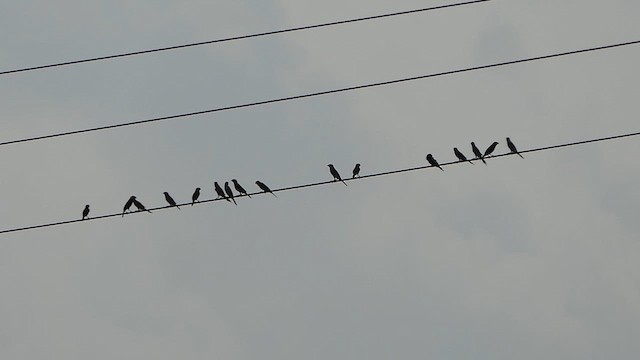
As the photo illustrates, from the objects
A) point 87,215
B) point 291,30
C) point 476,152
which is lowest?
point 291,30

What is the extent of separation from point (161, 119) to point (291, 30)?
2.20 meters

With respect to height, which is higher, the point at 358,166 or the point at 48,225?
the point at 358,166

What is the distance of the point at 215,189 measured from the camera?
3581cm

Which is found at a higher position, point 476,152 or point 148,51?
point 476,152

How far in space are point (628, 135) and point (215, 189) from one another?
43.6 ft

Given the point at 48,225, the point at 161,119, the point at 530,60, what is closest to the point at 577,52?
the point at 530,60

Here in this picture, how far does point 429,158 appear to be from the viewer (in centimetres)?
3581

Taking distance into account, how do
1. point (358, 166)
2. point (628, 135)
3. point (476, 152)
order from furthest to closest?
point (358, 166) → point (476, 152) → point (628, 135)

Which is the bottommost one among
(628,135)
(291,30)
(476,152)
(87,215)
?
(628,135)

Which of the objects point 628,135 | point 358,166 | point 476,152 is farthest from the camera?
point 358,166

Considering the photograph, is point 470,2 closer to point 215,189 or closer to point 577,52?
point 577,52

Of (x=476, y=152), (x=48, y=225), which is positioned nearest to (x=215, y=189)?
(x=476, y=152)

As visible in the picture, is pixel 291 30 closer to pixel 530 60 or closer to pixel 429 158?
pixel 530 60

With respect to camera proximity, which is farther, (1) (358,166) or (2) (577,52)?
(1) (358,166)
